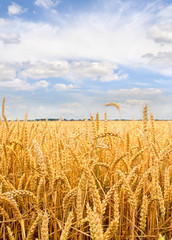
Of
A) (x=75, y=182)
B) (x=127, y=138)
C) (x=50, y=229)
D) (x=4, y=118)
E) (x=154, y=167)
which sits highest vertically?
(x=4, y=118)

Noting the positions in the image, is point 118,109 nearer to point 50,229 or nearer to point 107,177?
point 107,177

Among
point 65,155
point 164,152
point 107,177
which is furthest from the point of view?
point 107,177

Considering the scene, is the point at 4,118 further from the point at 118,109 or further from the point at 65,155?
the point at 118,109

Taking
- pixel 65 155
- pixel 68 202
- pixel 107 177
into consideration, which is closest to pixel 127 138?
pixel 107 177

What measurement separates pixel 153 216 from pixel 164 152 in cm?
35

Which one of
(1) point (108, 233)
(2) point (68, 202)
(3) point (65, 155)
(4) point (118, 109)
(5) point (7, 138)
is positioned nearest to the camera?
(1) point (108, 233)

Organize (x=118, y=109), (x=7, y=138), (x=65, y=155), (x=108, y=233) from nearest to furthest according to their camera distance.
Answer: (x=108, y=233), (x=65, y=155), (x=7, y=138), (x=118, y=109)

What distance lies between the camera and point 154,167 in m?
0.90

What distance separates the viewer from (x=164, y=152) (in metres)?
1.01

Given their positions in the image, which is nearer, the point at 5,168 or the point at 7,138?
the point at 5,168

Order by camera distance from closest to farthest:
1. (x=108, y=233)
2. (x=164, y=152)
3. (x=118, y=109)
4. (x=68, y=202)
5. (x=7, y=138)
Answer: (x=108, y=233) → (x=68, y=202) → (x=164, y=152) → (x=7, y=138) → (x=118, y=109)

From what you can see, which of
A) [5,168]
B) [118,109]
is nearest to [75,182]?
[5,168]

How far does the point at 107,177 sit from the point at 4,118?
0.74 m

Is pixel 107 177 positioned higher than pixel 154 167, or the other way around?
pixel 154 167
